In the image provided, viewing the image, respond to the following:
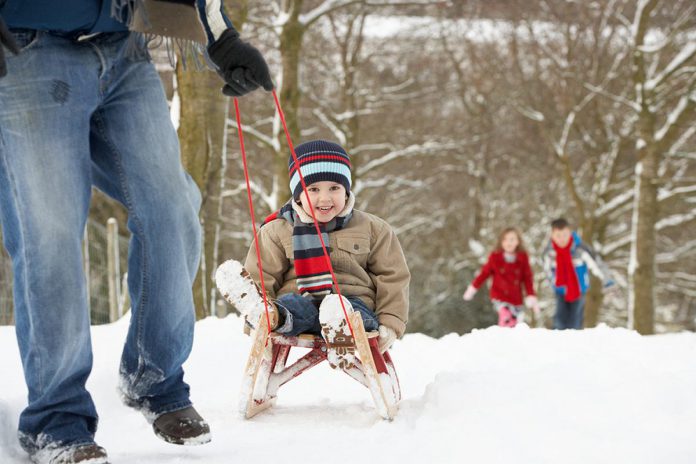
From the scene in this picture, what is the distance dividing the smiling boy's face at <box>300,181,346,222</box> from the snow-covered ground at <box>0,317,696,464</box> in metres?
0.79

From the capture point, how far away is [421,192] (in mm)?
20438

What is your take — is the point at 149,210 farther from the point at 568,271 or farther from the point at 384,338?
the point at 568,271

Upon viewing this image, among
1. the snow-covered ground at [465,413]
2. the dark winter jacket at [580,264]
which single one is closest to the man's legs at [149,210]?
the snow-covered ground at [465,413]

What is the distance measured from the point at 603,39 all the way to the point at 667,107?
6.30 feet

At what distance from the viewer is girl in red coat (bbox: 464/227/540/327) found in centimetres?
827

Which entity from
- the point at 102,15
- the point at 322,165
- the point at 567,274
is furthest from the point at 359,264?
the point at 567,274

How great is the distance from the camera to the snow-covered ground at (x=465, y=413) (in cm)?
208

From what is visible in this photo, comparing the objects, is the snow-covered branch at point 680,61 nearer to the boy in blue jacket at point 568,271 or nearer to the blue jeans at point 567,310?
the boy in blue jacket at point 568,271

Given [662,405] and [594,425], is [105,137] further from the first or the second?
[662,405]

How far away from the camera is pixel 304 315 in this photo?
294 cm

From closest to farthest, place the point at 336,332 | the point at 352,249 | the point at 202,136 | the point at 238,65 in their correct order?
the point at 238,65, the point at 336,332, the point at 352,249, the point at 202,136

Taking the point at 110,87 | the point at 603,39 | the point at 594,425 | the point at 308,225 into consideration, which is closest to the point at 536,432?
the point at 594,425

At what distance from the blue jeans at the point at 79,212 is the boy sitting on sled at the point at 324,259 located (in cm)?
67

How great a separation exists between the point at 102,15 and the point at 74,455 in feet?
3.74
